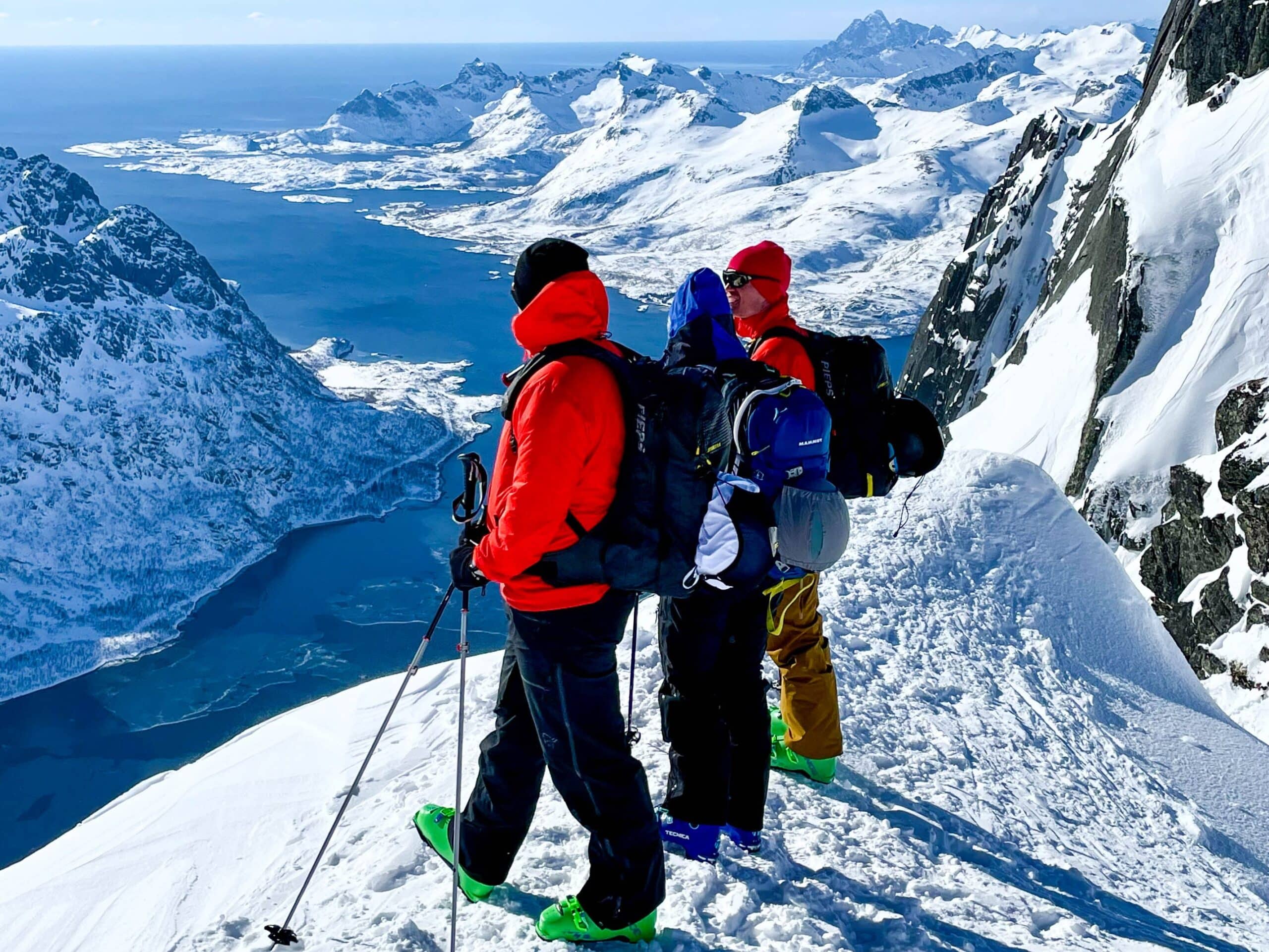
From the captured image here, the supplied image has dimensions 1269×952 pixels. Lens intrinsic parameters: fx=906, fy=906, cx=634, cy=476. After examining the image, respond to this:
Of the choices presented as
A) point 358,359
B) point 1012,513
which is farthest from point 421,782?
point 358,359

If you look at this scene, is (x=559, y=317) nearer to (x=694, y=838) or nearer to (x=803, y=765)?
(x=694, y=838)

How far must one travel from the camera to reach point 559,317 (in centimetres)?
358

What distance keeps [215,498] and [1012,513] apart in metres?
108

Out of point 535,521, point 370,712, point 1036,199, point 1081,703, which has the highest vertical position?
point 1036,199

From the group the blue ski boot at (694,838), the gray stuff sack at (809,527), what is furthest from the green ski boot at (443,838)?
the gray stuff sack at (809,527)

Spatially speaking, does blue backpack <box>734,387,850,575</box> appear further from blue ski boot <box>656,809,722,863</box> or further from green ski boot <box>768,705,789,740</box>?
green ski boot <box>768,705,789,740</box>

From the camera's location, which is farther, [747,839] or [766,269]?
[766,269]

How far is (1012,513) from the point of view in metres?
9.74

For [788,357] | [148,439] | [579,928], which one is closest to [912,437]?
[788,357]

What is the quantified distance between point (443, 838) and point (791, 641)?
2249 millimetres

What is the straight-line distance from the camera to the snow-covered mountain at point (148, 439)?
8925 centimetres

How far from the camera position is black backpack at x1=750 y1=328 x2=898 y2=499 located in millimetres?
4707

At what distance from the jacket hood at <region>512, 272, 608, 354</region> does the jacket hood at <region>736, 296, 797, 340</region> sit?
1.48m

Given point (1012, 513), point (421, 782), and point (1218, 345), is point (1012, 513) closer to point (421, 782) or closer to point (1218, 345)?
point (421, 782)
